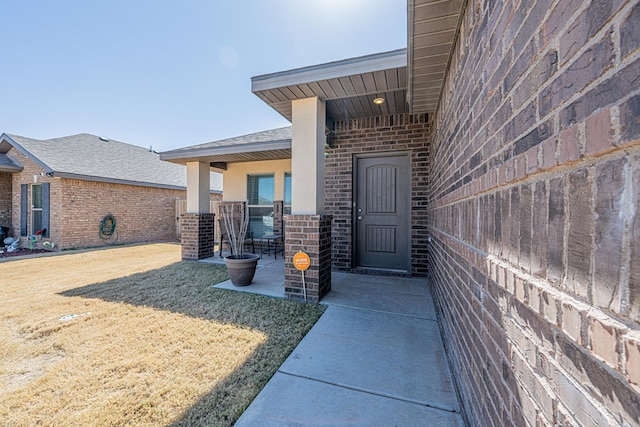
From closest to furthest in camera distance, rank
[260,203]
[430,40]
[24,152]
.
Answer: [430,40] < [260,203] < [24,152]

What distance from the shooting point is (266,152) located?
5895mm

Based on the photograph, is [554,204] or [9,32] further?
[9,32]

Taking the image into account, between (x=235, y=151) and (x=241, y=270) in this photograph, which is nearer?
(x=241, y=270)

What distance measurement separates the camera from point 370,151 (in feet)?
16.1

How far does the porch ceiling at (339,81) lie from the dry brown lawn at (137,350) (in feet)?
9.70

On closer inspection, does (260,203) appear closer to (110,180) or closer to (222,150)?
(222,150)

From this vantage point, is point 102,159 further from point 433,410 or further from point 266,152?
point 433,410

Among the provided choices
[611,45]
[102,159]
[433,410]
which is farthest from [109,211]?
[611,45]

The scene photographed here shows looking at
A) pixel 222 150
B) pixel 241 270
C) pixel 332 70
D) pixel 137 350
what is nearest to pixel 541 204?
pixel 332 70

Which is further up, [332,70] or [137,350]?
[332,70]

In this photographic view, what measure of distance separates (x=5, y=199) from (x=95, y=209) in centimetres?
399

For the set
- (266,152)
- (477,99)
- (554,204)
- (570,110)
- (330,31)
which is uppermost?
(330,31)

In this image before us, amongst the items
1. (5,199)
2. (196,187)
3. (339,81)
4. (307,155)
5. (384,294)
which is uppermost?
(339,81)

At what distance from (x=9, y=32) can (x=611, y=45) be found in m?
11.3
